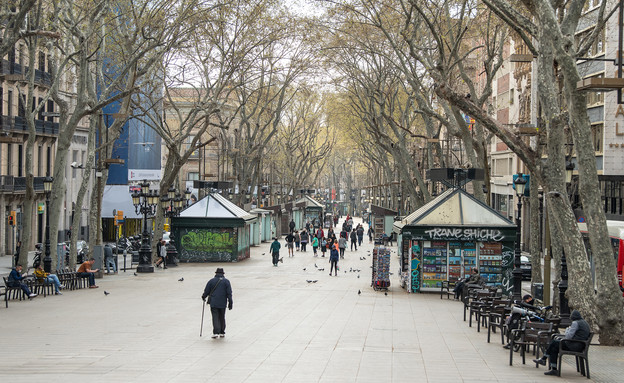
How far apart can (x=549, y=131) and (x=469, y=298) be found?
18.8 ft

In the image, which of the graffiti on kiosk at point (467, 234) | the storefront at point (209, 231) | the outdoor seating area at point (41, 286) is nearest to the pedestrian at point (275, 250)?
the storefront at point (209, 231)

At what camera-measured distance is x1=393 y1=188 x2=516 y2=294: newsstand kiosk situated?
1003 inches

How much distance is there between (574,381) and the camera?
38.1 ft

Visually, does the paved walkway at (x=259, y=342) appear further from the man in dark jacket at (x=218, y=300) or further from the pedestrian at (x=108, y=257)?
the pedestrian at (x=108, y=257)

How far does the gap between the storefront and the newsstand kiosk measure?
13.3m

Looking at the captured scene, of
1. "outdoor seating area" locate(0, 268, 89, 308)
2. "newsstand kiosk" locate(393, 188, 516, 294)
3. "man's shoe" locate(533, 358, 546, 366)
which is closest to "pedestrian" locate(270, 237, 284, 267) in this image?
"outdoor seating area" locate(0, 268, 89, 308)

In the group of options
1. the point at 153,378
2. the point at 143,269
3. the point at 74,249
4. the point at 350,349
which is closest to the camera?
the point at 153,378

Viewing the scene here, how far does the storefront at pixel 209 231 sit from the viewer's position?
37500mm

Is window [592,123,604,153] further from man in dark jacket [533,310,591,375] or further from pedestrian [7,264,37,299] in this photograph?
man in dark jacket [533,310,591,375]

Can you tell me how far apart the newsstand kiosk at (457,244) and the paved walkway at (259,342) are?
1170 millimetres

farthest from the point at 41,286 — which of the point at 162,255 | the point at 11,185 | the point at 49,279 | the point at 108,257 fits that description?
the point at 11,185

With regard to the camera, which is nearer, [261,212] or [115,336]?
[115,336]

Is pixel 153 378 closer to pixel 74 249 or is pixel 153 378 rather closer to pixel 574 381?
pixel 574 381

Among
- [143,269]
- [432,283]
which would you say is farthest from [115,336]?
[143,269]
